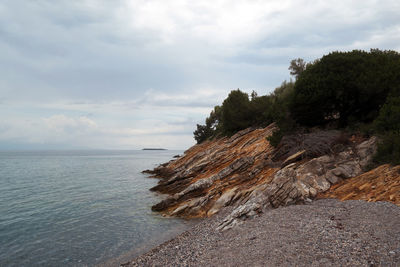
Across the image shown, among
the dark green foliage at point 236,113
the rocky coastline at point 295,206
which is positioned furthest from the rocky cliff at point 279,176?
the dark green foliage at point 236,113

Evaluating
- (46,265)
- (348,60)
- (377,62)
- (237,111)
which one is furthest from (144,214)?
(237,111)

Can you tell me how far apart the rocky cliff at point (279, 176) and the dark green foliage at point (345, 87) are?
13.4ft

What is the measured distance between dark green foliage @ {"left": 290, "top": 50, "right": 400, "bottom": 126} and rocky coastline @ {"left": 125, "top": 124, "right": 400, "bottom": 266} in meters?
4.16

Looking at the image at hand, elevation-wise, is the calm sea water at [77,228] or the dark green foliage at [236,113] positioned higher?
the dark green foliage at [236,113]

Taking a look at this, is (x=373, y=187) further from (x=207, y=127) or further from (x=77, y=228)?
(x=207, y=127)

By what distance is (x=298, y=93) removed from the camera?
26.9 m

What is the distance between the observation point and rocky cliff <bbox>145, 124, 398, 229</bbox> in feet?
54.0

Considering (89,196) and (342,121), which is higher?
(342,121)

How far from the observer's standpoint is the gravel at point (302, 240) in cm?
831

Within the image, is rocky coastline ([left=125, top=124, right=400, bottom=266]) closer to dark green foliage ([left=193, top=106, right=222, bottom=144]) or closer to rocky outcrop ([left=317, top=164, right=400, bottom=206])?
rocky outcrop ([left=317, top=164, right=400, bottom=206])

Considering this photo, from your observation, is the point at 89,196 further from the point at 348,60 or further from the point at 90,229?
the point at 348,60

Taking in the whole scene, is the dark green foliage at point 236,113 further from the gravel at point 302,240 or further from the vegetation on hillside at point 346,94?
the gravel at point 302,240

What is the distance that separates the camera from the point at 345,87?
80.9ft

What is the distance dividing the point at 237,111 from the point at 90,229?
124 ft
